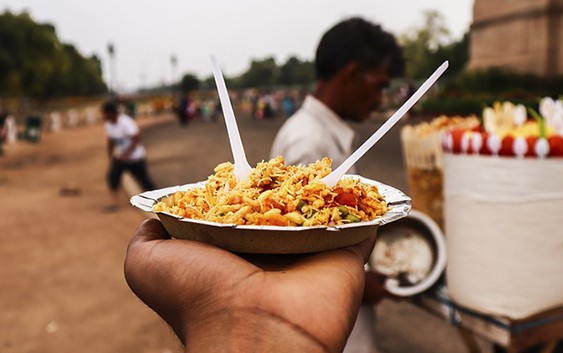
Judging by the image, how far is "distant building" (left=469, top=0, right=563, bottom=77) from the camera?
16031 mm

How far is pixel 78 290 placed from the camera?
5.26 meters

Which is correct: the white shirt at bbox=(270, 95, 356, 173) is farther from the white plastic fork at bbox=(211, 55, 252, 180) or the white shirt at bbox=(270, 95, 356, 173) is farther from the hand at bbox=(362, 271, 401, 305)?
the white plastic fork at bbox=(211, 55, 252, 180)

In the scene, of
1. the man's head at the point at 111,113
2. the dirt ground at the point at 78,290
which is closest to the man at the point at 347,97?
the dirt ground at the point at 78,290

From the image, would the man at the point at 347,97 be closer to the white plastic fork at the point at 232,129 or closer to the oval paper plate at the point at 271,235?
the white plastic fork at the point at 232,129

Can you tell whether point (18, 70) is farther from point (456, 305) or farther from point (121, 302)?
point (456, 305)

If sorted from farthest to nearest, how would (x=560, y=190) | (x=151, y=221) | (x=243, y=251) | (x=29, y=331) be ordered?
1. (x=29, y=331)
2. (x=560, y=190)
3. (x=151, y=221)
4. (x=243, y=251)

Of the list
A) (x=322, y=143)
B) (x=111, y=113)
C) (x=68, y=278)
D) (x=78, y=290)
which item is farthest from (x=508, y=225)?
(x=111, y=113)

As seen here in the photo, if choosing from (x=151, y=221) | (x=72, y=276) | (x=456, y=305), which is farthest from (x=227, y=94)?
(x=72, y=276)

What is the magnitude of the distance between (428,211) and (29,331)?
11.2 ft

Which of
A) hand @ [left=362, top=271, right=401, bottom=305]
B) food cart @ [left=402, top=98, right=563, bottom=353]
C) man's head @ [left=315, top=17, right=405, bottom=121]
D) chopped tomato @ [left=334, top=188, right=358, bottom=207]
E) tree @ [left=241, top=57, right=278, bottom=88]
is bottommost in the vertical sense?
hand @ [left=362, top=271, right=401, bottom=305]

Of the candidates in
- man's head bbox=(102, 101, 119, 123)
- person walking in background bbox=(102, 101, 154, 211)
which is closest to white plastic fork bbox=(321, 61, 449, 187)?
person walking in background bbox=(102, 101, 154, 211)

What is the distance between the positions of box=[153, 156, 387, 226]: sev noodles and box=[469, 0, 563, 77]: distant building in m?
17.0

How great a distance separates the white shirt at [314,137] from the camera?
8.22 ft

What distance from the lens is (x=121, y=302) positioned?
4.97 meters
